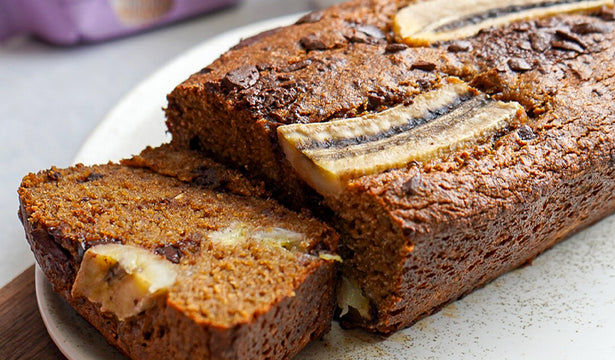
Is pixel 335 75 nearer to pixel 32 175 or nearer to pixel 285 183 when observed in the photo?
pixel 285 183

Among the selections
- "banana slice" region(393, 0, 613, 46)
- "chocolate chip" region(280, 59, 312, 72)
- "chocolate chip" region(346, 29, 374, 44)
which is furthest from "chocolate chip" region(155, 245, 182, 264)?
"banana slice" region(393, 0, 613, 46)

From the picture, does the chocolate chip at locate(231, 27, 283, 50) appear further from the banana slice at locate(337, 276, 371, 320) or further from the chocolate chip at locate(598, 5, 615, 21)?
the chocolate chip at locate(598, 5, 615, 21)

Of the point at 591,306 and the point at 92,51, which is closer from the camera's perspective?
the point at 591,306

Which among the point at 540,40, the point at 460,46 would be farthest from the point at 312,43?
the point at 540,40

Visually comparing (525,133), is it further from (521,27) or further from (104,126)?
(104,126)

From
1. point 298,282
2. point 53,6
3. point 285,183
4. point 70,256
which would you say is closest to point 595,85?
point 285,183

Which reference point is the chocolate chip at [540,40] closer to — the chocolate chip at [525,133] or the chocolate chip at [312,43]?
the chocolate chip at [525,133]

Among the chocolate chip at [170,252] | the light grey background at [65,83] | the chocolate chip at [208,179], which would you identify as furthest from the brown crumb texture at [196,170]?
the light grey background at [65,83]
